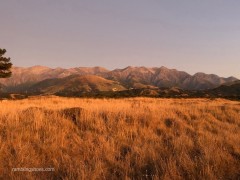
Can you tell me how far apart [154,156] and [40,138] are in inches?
121

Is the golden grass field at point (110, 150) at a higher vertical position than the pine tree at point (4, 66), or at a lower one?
lower

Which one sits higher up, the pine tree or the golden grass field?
the pine tree

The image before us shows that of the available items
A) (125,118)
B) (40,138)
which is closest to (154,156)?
(40,138)

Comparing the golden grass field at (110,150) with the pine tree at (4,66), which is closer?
the golden grass field at (110,150)

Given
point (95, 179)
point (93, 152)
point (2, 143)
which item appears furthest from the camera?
point (2, 143)

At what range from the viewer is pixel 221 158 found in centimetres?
516

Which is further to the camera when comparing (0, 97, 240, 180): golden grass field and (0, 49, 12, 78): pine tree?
(0, 49, 12, 78): pine tree

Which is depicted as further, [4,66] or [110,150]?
[4,66]

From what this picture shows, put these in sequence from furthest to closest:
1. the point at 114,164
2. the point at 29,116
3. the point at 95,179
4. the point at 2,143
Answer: the point at 29,116 → the point at 2,143 → the point at 114,164 → the point at 95,179

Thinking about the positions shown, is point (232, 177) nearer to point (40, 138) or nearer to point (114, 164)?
point (114, 164)

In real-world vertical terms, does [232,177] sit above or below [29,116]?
below

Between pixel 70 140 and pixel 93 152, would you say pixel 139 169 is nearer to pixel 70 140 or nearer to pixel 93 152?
pixel 93 152

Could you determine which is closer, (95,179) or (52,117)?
(95,179)

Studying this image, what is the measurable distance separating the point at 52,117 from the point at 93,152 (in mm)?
3819
